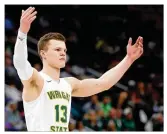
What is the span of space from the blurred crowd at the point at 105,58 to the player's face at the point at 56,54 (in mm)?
7677

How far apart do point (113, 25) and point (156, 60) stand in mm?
1839

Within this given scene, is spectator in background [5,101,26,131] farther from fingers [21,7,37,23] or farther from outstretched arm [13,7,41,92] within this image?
fingers [21,7,37,23]

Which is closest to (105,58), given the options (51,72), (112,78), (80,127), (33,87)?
(80,127)

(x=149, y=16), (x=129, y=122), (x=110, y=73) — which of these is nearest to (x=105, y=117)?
(x=129, y=122)

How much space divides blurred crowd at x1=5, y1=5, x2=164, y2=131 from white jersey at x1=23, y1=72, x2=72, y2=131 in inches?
305

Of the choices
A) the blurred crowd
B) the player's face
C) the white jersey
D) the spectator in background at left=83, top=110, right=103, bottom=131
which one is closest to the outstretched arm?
the white jersey

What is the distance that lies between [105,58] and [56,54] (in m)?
10.4

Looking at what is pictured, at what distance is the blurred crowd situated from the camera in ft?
51.3

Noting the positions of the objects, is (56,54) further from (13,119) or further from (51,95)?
(13,119)

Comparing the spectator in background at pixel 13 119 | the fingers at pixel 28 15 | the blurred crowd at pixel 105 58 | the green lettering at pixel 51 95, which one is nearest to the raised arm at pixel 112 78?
the green lettering at pixel 51 95

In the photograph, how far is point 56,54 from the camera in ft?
24.7

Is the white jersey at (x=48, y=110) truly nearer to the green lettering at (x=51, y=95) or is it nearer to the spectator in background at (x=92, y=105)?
the green lettering at (x=51, y=95)

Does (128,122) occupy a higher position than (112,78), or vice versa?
(112,78)

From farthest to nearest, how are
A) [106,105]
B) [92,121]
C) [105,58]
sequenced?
[105,58] < [106,105] < [92,121]
